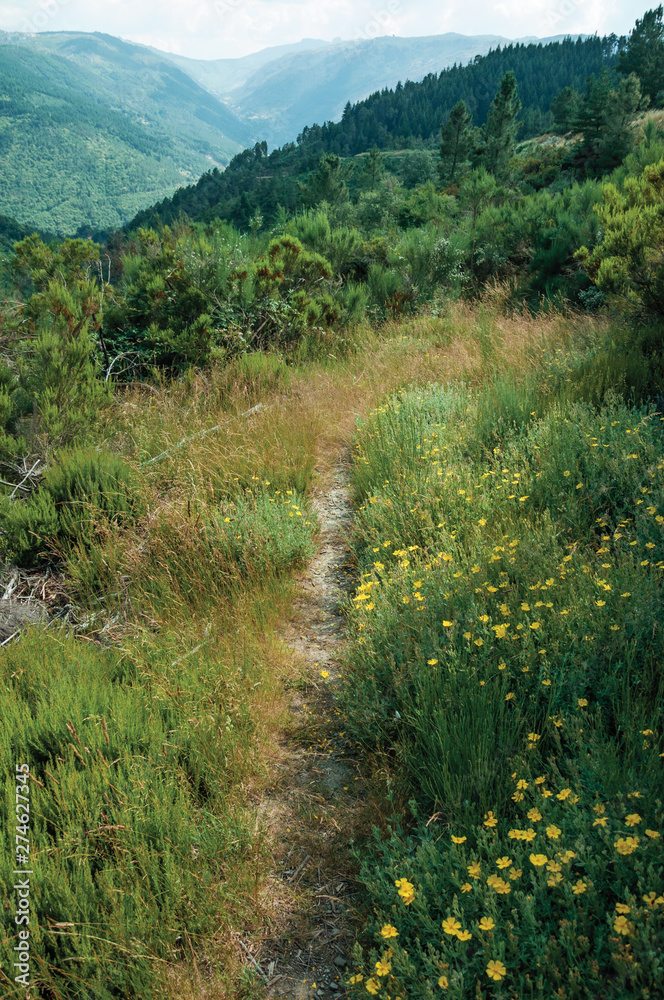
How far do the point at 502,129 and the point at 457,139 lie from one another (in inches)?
138

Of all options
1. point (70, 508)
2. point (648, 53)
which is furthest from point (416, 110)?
point (70, 508)

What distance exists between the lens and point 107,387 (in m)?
5.45

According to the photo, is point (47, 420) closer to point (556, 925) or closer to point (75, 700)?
point (75, 700)

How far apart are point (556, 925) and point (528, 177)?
3342cm

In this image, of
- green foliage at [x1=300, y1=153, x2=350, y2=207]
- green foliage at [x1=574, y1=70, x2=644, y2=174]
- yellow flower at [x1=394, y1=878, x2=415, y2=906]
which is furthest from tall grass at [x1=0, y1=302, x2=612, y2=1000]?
green foliage at [x1=300, y1=153, x2=350, y2=207]

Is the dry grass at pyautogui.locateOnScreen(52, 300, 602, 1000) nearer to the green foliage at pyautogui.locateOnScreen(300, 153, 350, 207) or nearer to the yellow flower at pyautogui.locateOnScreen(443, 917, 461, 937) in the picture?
the yellow flower at pyautogui.locateOnScreen(443, 917, 461, 937)

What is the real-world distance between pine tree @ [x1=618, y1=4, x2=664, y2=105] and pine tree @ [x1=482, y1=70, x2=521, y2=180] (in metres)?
21.4

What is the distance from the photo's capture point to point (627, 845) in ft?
4.84

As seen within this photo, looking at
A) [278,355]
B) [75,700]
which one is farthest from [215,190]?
[75,700]

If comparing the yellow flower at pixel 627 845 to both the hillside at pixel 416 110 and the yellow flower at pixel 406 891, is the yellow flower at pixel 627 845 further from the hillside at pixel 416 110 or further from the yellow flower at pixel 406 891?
the hillside at pixel 416 110

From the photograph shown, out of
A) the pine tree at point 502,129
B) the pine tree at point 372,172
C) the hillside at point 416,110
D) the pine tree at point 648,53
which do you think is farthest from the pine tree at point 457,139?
the hillside at point 416,110

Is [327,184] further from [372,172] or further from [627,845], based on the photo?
[627,845]

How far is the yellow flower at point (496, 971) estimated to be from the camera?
134cm

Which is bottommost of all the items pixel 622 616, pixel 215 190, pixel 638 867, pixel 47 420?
pixel 638 867
